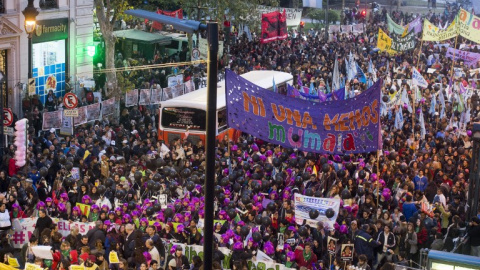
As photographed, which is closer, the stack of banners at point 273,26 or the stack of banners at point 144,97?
the stack of banners at point 144,97

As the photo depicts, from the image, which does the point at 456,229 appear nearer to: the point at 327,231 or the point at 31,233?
the point at 327,231

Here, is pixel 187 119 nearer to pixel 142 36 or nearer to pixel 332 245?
pixel 332 245

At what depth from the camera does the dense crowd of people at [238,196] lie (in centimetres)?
1681

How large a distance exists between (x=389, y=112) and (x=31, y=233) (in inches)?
520

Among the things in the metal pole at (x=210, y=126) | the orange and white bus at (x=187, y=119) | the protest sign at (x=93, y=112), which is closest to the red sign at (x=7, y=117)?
the protest sign at (x=93, y=112)

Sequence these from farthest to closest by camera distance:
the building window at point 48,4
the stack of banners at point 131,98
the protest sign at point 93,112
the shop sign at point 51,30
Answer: the building window at point 48,4
the shop sign at point 51,30
the stack of banners at point 131,98
the protest sign at point 93,112

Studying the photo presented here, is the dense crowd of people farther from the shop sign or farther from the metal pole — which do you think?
the shop sign

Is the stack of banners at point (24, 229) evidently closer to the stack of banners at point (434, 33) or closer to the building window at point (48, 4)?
the building window at point (48, 4)

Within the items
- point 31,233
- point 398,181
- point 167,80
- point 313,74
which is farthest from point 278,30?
point 31,233

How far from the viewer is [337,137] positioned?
19047 mm

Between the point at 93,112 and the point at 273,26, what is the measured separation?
556 inches

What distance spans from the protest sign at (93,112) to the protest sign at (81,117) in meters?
0.28

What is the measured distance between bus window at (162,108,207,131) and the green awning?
1586 cm

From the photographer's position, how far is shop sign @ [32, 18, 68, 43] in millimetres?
31453
